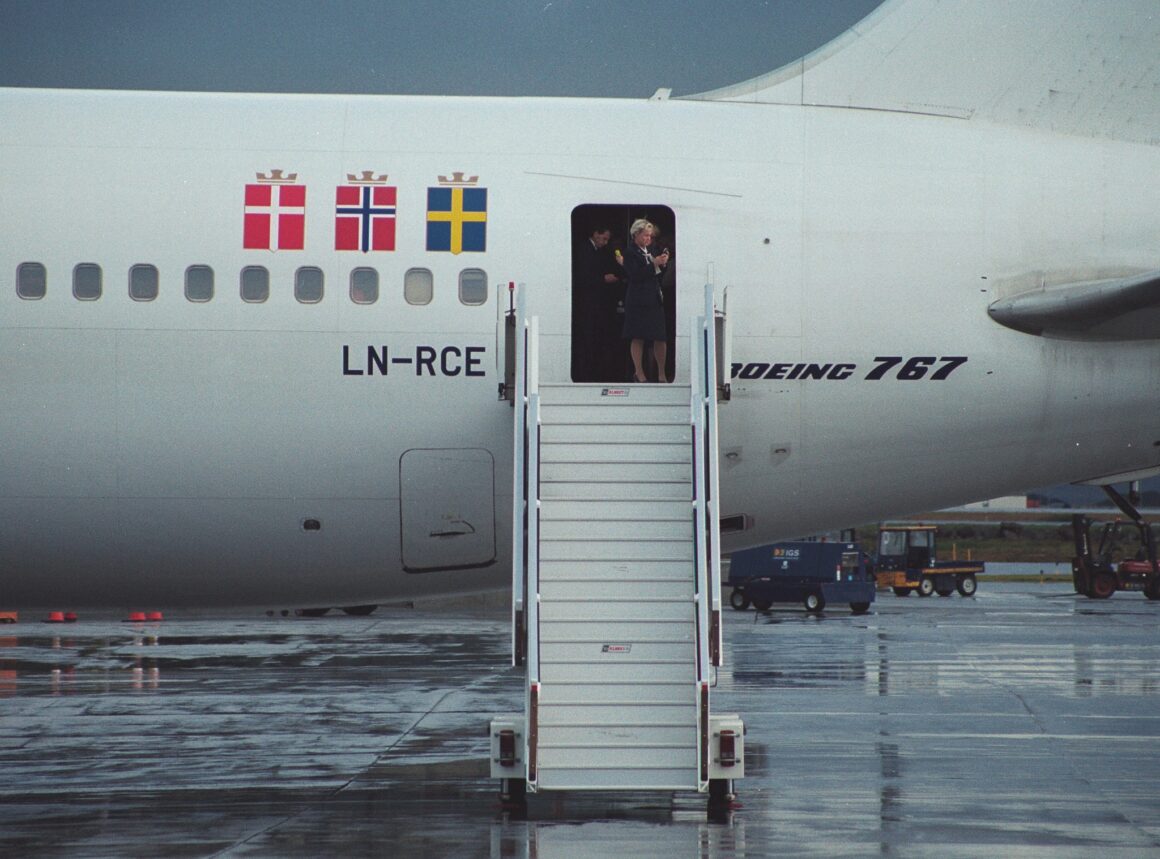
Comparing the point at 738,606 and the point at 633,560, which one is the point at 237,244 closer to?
the point at 633,560

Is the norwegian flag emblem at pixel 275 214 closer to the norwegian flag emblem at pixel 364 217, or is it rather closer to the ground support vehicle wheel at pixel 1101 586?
the norwegian flag emblem at pixel 364 217

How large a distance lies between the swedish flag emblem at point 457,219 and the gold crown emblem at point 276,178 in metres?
1.25

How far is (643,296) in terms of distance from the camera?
44.0ft

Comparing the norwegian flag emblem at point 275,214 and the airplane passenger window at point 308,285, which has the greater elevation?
the norwegian flag emblem at point 275,214

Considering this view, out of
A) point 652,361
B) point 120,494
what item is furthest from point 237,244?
point 652,361

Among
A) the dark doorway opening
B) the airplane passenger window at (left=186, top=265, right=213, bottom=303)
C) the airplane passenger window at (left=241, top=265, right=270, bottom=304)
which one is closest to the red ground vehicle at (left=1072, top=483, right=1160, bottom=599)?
the dark doorway opening

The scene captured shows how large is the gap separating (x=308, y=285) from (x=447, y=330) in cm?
131

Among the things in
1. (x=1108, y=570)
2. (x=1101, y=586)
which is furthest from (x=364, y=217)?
(x=1108, y=570)

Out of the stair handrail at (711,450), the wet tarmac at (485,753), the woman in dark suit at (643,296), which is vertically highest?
the woman in dark suit at (643,296)

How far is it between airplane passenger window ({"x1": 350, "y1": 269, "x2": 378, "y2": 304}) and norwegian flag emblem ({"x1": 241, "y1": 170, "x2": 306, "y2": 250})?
0.57 meters

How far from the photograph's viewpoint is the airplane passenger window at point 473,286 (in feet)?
43.4

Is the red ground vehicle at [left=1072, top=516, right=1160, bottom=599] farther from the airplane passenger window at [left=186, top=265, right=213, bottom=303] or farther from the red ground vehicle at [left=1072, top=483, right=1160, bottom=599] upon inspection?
→ the airplane passenger window at [left=186, top=265, right=213, bottom=303]

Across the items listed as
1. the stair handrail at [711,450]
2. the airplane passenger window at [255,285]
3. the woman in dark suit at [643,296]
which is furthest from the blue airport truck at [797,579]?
the airplane passenger window at [255,285]

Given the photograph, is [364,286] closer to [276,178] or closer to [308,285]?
→ [308,285]
